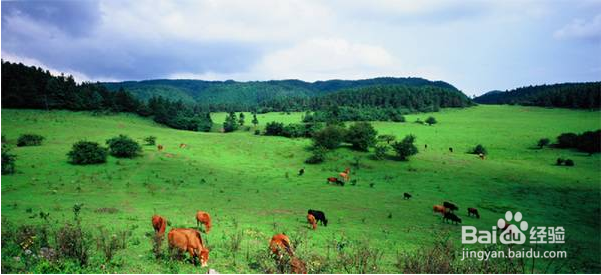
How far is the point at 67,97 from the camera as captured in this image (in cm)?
8144

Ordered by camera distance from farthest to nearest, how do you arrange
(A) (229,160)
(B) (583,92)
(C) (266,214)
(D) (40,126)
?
(B) (583,92) → (D) (40,126) → (A) (229,160) → (C) (266,214)

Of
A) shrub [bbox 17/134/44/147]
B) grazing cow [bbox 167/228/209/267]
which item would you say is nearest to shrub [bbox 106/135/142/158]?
shrub [bbox 17/134/44/147]

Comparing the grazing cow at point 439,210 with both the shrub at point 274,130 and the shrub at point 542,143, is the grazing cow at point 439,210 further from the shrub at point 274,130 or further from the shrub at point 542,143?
the shrub at point 542,143

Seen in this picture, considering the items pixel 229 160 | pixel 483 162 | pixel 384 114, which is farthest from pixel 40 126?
pixel 384 114

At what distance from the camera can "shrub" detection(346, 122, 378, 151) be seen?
54.0 metres

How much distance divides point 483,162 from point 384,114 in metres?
62.1

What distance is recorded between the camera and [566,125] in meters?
82.7

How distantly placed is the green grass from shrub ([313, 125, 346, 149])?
2494 millimetres

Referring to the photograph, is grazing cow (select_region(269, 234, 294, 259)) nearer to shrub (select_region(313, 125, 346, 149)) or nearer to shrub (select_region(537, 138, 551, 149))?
shrub (select_region(313, 125, 346, 149))

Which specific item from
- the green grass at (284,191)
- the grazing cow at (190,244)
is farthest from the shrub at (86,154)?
the grazing cow at (190,244)

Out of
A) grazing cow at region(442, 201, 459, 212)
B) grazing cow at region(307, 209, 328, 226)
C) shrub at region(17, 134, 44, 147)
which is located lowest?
grazing cow at region(442, 201, 459, 212)

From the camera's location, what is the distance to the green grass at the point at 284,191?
58.4ft

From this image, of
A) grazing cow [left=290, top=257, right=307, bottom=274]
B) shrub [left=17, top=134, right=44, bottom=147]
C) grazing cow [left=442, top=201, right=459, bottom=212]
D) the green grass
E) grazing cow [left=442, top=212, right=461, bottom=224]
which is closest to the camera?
grazing cow [left=290, top=257, right=307, bottom=274]

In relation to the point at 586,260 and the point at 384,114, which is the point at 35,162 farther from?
the point at 384,114
